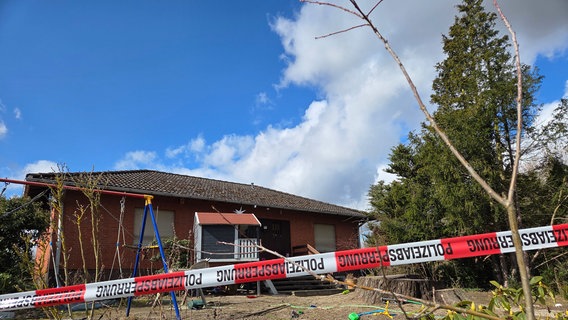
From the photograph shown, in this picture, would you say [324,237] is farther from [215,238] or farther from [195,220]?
[215,238]

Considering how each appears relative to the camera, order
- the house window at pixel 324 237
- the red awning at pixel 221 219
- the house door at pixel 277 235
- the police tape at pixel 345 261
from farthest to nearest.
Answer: the house window at pixel 324 237 → the house door at pixel 277 235 → the red awning at pixel 221 219 → the police tape at pixel 345 261

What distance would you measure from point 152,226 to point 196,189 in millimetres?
3011

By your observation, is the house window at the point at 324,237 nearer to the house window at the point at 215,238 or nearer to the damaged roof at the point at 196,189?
the damaged roof at the point at 196,189

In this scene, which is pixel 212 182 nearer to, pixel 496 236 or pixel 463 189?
pixel 463 189

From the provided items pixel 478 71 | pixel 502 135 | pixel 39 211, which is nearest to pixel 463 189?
pixel 502 135

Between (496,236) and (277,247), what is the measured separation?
15.2 m

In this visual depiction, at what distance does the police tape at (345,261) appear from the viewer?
13.8ft

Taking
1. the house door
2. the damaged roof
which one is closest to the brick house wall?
the house door

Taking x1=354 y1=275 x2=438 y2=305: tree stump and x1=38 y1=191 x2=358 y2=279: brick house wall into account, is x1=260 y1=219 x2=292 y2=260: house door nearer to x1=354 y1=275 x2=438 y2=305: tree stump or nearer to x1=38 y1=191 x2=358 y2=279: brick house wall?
x1=38 y1=191 x2=358 y2=279: brick house wall

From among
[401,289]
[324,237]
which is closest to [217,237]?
[401,289]

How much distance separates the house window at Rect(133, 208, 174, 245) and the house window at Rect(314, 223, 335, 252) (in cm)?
776

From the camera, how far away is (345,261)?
14.0ft

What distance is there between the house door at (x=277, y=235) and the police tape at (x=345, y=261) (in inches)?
545

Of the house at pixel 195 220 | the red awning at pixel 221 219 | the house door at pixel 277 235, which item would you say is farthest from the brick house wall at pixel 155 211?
the red awning at pixel 221 219
